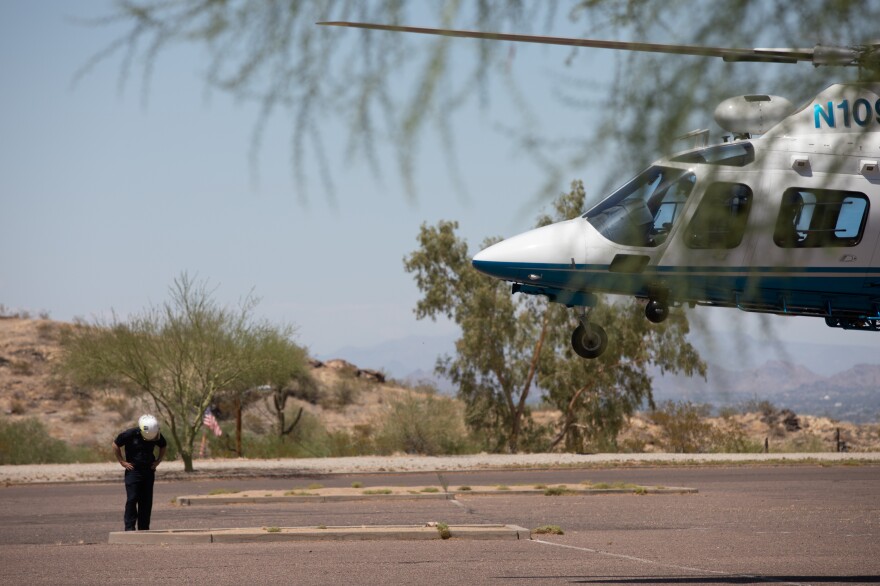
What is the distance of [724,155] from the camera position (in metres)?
4.96

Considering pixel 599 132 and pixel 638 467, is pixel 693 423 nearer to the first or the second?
pixel 638 467

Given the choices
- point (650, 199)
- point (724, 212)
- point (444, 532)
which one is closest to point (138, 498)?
point (444, 532)

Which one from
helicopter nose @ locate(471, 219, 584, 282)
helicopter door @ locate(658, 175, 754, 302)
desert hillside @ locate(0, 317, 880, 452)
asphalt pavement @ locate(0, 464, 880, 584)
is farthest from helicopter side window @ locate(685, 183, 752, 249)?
desert hillside @ locate(0, 317, 880, 452)

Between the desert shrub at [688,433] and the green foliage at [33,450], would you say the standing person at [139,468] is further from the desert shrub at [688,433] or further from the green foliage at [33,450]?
the desert shrub at [688,433]

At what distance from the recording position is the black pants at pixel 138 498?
16.5m

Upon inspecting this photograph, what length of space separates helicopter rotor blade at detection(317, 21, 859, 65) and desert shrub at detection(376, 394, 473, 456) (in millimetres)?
36529

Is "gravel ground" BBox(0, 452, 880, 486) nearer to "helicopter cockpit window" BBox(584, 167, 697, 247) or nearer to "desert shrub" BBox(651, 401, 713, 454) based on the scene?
"desert shrub" BBox(651, 401, 713, 454)

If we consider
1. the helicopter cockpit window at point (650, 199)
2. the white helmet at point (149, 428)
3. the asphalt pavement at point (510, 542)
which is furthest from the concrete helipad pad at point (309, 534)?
the helicopter cockpit window at point (650, 199)

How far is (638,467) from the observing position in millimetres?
Result: 32500

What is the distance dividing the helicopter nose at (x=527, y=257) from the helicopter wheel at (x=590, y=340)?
2.57 feet

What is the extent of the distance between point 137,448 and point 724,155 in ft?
43.0

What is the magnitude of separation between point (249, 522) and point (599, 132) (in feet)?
51.7

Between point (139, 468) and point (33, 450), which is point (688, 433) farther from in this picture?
point (139, 468)

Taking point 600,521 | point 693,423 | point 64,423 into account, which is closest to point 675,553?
point 600,521
